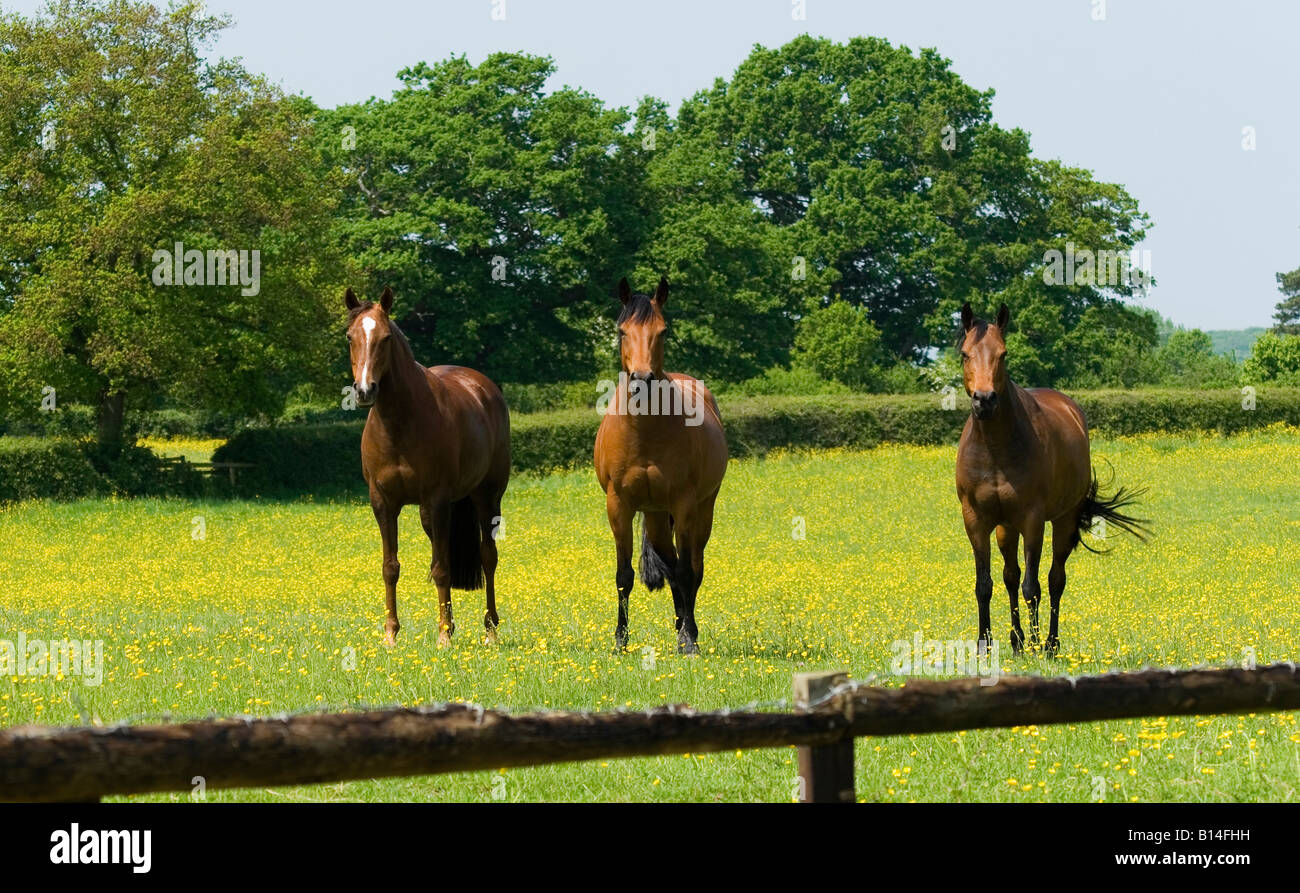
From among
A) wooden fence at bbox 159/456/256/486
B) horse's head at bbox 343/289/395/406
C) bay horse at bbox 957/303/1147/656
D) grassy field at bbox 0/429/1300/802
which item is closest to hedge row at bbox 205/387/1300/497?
wooden fence at bbox 159/456/256/486

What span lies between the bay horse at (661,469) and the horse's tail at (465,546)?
2159mm

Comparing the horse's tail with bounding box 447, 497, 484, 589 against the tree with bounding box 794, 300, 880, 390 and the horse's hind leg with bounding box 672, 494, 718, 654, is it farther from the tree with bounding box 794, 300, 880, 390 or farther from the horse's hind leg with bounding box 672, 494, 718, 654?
the tree with bounding box 794, 300, 880, 390

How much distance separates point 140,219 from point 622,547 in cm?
2874

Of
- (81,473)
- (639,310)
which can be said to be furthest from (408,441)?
(81,473)

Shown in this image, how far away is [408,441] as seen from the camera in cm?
1317

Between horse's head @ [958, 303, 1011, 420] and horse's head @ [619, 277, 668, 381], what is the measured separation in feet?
8.60

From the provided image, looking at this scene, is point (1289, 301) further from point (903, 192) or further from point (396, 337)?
point (396, 337)

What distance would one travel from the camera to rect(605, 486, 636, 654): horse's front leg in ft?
42.5

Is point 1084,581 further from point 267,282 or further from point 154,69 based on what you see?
point 154,69

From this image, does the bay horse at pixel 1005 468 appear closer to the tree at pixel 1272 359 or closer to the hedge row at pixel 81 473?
the hedge row at pixel 81 473

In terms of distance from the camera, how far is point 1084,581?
2191cm

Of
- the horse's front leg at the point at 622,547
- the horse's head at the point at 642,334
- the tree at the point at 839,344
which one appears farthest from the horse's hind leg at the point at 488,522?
the tree at the point at 839,344

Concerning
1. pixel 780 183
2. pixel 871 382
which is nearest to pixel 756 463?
pixel 871 382

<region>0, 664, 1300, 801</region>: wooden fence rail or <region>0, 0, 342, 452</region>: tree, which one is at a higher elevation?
<region>0, 0, 342, 452</region>: tree
